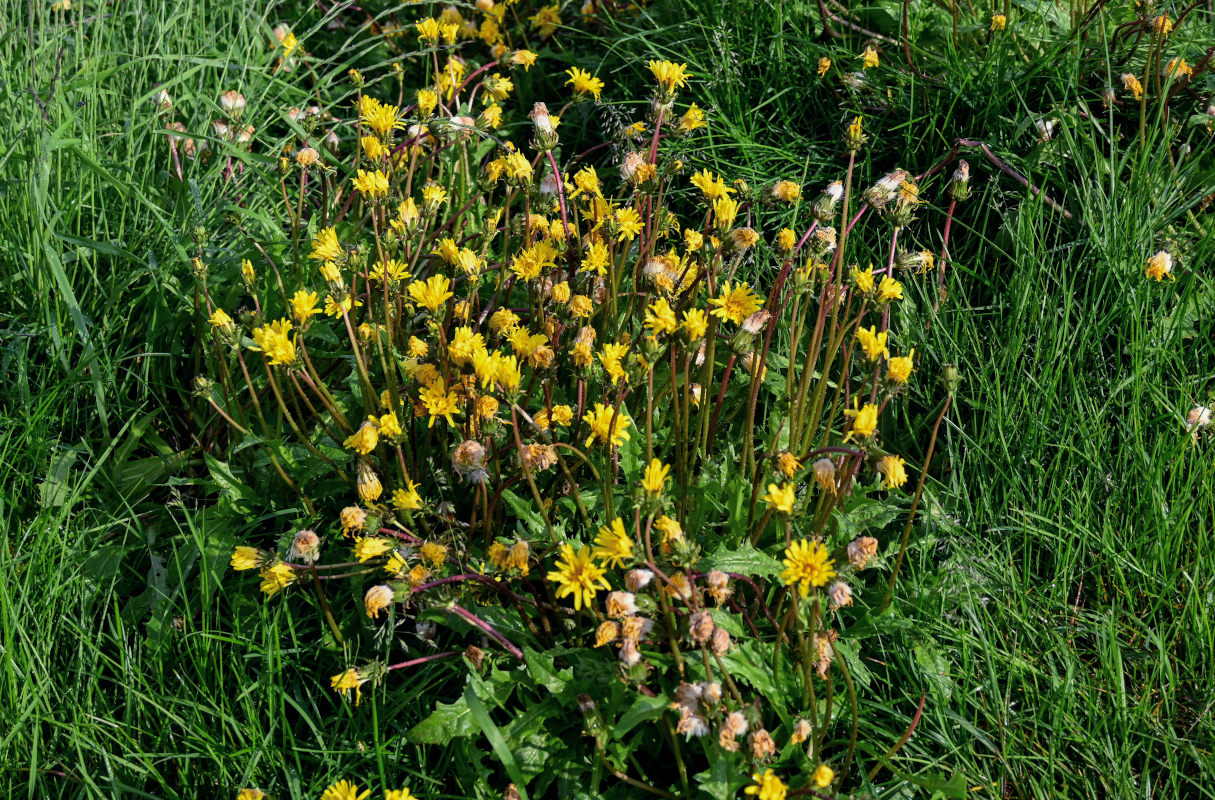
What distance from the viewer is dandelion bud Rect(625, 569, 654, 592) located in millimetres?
1499

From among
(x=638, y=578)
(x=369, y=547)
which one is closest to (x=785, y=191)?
(x=638, y=578)

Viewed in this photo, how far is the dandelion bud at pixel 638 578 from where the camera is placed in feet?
4.92

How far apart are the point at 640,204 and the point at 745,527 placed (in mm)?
683

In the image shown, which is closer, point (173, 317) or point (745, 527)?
point (745, 527)

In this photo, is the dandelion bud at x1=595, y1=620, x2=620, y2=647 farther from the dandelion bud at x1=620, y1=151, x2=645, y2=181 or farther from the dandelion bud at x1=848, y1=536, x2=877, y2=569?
the dandelion bud at x1=620, y1=151, x2=645, y2=181

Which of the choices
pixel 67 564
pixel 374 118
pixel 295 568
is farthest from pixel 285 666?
pixel 374 118

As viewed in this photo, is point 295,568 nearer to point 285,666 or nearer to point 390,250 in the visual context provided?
point 285,666

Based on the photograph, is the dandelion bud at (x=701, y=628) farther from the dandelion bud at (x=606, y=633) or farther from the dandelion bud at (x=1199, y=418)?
the dandelion bud at (x=1199, y=418)

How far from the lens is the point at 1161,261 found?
7.32 ft

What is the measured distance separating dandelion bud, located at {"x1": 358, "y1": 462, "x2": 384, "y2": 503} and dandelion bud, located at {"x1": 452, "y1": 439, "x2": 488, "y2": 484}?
15cm

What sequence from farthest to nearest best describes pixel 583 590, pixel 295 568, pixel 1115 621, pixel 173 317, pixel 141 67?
pixel 141 67, pixel 173 317, pixel 1115 621, pixel 295 568, pixel 583 590

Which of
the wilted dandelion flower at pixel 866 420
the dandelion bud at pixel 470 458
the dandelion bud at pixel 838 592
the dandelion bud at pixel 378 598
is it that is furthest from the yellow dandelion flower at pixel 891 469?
the dandelion bud at pixel 378 598

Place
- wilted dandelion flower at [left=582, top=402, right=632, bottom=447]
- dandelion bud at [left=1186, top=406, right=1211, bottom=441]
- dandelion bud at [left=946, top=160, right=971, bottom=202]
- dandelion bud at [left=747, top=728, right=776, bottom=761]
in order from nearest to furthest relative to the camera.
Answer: dandelion bud at [left=747, top=728, right=776, bottom=761], wilted dandelion flower at [left=582, top=402, right=632, bottom=447], dandelion bud at [left=1186, top=406, right=1211, bottom=441], dandelion bud at [left=946, top=160, right=971, bottom=202]

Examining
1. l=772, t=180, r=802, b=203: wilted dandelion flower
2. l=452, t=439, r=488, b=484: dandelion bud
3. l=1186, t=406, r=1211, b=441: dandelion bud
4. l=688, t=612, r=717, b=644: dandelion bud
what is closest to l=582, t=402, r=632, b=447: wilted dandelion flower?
l=452, t=439, r=488, b=484: dandelion bud
